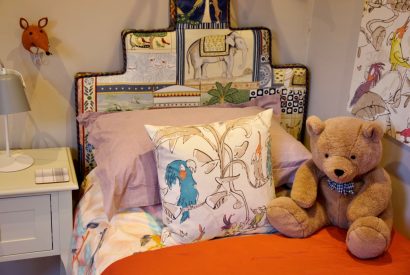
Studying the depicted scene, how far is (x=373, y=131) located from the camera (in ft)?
4.50

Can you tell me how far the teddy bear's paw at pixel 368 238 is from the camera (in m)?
1.33

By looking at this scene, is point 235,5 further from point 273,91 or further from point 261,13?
point 273,91

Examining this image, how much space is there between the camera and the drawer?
158 cm

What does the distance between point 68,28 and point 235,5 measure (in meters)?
0.70

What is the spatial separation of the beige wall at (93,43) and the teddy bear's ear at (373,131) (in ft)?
1.02

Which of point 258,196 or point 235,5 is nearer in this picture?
point 258,196

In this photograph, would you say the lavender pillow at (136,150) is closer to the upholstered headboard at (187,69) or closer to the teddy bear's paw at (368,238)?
the upholstered headboard at (187,69)

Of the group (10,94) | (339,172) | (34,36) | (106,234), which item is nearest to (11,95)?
(10,94)

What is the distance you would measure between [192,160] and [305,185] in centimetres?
38

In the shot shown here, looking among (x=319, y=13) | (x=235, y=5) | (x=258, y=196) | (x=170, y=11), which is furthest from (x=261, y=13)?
(x=258, y=196)

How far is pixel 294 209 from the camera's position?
1466 mm

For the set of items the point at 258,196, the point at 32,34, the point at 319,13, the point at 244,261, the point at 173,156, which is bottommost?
the point at 244,261

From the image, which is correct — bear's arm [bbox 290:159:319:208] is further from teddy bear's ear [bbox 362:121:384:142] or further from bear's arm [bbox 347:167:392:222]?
teddy bear's ear [bbox 362:121:384:142]

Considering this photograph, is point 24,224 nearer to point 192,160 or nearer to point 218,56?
point 192,160
